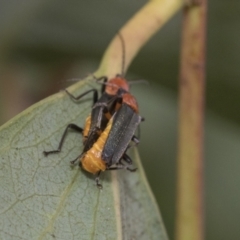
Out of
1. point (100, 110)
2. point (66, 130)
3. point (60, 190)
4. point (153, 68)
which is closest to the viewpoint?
point (60, 190)

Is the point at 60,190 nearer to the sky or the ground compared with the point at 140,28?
nearer to the ground

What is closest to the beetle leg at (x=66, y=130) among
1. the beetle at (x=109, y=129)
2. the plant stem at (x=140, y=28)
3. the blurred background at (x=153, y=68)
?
the beetle at (x=109, y=129)

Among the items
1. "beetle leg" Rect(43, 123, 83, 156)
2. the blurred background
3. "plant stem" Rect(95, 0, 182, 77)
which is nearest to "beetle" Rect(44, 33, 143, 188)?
"beetle leg" Rect(43, 123, 83, 156)

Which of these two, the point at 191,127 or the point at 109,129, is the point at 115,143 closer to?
the point at 109,129

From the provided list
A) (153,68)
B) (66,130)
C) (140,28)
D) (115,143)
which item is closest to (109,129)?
(115,143)

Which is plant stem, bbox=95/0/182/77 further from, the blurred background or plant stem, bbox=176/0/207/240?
the blurred background

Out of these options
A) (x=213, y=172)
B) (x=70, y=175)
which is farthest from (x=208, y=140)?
(x=70, y=175)

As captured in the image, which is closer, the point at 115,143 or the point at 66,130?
the point at 66,130
